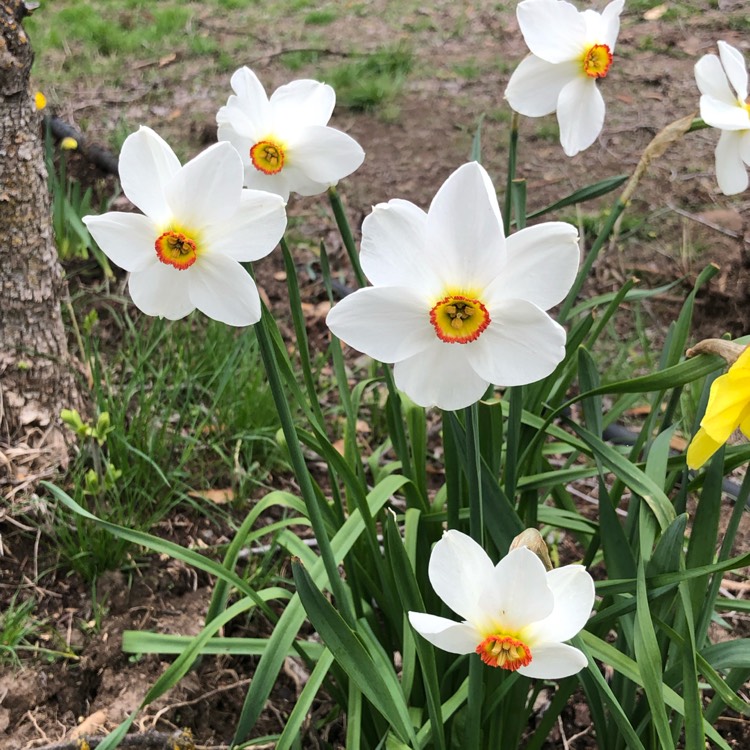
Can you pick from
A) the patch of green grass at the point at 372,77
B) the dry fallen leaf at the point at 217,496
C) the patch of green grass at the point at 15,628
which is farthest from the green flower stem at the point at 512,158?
the patch of green grass at the point at 372,77

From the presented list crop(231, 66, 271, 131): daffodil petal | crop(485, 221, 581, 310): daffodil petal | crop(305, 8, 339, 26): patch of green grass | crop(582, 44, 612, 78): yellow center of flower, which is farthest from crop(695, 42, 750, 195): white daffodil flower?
crop(305, 8, 339, 26): patch of green grass

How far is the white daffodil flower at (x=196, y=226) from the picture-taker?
89 cm

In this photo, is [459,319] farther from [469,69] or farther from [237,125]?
[469,69]

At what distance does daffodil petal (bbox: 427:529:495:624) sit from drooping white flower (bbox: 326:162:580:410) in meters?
0.17

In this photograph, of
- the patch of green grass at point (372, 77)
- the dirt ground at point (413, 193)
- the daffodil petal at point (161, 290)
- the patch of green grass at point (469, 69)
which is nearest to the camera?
the daffodil petal at point (161, 290)

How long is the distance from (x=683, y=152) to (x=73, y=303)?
3222mm

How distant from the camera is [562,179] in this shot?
12.9 feet

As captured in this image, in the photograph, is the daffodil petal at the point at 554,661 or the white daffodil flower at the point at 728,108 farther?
the white daffodil flower at the point at 728,108

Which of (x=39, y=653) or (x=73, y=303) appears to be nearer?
(x=39, y=653)

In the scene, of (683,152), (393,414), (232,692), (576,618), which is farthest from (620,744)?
(683,152)

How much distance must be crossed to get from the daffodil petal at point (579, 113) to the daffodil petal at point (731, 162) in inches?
8.0

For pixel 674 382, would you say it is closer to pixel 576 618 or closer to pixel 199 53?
pixel 576 618

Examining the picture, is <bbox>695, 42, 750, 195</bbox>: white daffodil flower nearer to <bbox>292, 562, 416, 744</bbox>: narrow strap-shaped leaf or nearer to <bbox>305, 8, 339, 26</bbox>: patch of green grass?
<bbox>292, 562, 416, 744</bbox>: narrow strap-shaped leaf

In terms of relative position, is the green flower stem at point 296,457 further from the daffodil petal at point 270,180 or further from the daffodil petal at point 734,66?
the daffodil petal at point 734,66
